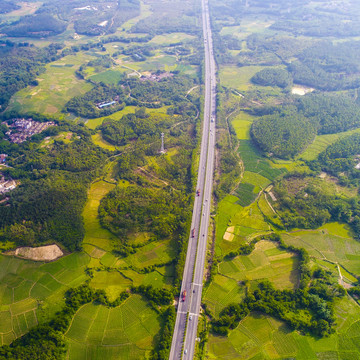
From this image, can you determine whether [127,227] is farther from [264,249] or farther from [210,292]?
[264,249]

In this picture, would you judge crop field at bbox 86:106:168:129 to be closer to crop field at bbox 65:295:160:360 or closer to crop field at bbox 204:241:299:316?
crop field at bbox 204:241:299:316

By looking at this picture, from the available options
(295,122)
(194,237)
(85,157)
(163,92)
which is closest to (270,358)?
(194,237)

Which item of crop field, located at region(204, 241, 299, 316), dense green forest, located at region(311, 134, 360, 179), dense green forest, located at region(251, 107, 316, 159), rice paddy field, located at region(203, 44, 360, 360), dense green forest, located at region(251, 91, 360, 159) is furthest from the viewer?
dense green forest, located at region(251, 91, 360, 159)

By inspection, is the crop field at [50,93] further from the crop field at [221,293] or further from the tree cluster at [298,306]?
the tree cluster at [298,306]

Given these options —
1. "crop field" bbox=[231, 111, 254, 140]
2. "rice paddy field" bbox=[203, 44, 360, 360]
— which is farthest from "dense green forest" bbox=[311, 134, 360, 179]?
"crop field" bbox=[231, 111, 254, 140]

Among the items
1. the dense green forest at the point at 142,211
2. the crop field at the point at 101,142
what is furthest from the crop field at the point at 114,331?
the crop field at the point at 101,142

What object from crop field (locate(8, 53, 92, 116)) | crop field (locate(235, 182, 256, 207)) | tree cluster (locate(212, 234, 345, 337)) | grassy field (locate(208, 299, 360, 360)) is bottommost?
grassy field (locate(208, 299, 360, 360))

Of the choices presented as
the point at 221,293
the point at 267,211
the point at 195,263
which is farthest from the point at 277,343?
the point at 267,211
